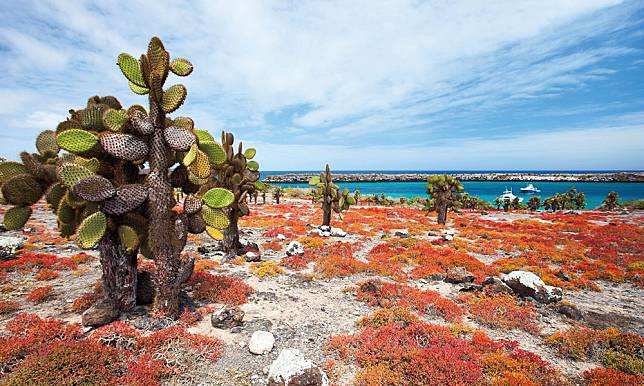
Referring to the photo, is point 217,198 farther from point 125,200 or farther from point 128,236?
point 128,236

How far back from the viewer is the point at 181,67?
7129mm

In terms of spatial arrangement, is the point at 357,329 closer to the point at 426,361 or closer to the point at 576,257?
the point at 426,361

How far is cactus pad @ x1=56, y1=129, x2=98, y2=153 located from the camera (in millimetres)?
6152

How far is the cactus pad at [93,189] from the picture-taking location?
20.0ft

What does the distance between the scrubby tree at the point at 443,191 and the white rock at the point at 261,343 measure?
2347 centimetres

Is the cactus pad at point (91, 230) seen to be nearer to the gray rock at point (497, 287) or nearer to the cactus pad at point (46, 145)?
the cactus pad at point (46, 145)

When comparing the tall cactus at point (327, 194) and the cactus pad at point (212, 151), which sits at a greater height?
the cactus pad at point (212, 151)

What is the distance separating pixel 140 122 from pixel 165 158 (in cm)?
100

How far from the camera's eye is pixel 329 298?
9828 mm

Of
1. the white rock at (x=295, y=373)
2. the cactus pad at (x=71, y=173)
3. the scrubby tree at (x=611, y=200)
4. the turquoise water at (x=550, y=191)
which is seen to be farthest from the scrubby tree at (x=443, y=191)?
the turquoise water at (x=550, y=191)

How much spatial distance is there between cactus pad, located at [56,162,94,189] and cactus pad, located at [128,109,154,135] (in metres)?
1.42

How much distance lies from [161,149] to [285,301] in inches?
235

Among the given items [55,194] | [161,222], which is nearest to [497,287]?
[161,222]

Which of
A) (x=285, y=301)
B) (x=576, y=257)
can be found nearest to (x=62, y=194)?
(x=285, y=301)
